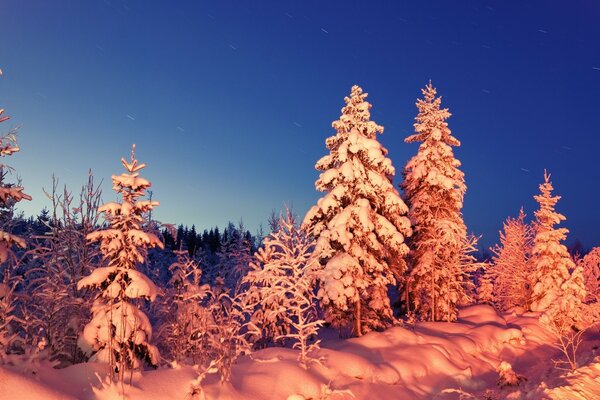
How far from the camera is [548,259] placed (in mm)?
36750

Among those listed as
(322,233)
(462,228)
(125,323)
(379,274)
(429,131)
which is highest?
(429,131)

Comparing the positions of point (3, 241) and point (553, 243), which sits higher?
point (553, 243)

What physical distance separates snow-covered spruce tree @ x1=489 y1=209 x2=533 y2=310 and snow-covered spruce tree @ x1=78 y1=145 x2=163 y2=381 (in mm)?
39553

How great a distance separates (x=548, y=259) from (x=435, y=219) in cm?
1427

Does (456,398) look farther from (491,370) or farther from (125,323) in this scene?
(125,323)

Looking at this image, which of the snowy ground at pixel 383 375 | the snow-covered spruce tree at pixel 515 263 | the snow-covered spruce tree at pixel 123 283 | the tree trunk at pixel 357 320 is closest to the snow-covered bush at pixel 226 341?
the snowy ground at pixel 383 375

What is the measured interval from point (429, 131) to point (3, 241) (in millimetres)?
25928

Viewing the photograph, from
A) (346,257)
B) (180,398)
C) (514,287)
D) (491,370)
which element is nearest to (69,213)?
(180,398)

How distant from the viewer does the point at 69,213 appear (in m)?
16.9

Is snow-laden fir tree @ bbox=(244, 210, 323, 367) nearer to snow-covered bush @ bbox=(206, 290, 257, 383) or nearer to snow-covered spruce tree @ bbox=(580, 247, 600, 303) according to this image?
snow-covered bush @ bbox=(206, 290, 257, 383)

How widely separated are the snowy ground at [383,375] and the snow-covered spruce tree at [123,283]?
3.91ft

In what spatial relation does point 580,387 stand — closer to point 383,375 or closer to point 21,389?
point 383,375

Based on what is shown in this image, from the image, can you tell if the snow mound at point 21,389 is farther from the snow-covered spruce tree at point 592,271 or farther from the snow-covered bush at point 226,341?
the snow-covered spruce tree at point 592,271

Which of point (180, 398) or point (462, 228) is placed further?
point (462, 228)
